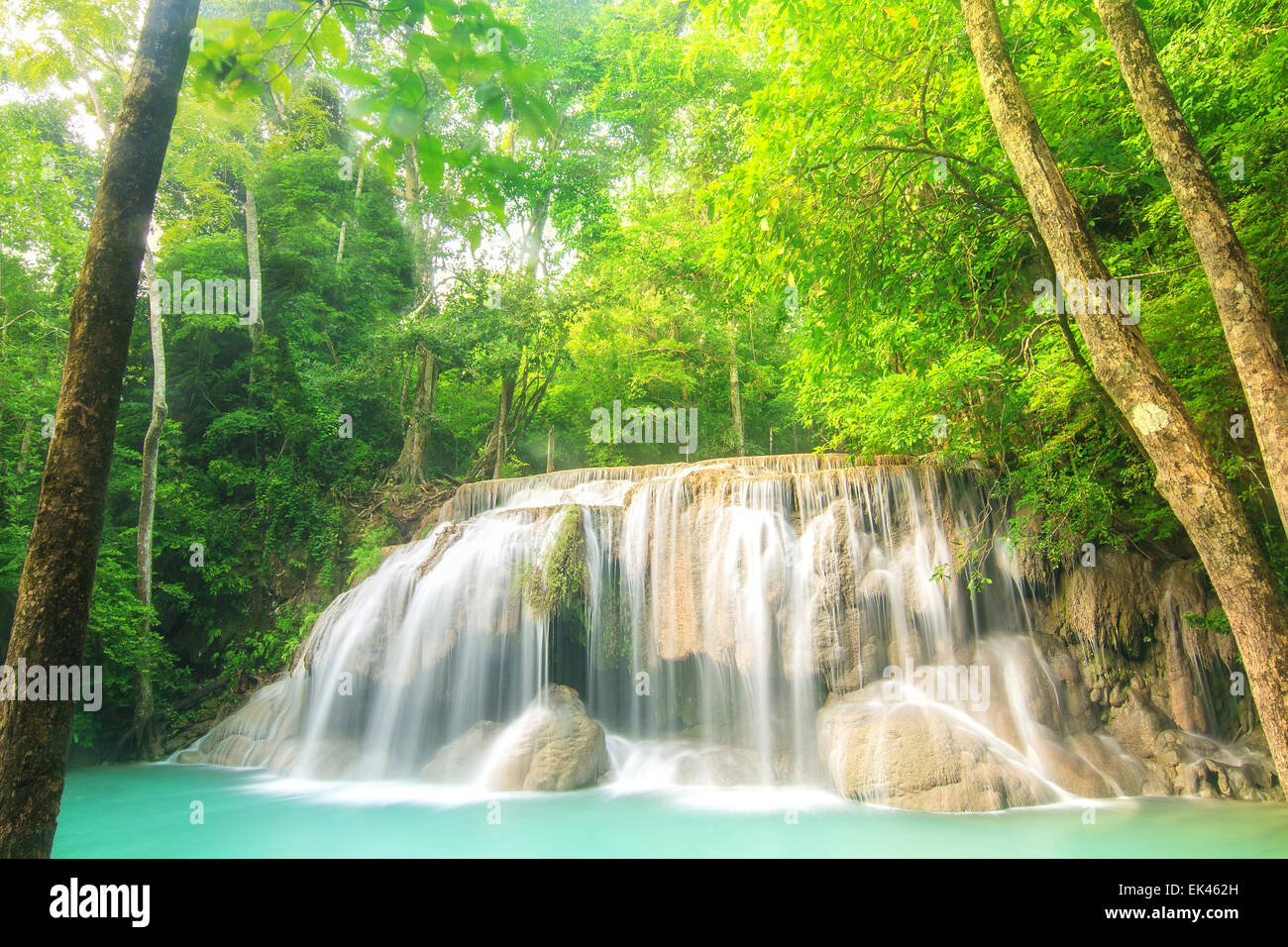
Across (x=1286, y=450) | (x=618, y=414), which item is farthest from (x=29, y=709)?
(x=618, y=414)

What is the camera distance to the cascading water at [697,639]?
8.85 meters

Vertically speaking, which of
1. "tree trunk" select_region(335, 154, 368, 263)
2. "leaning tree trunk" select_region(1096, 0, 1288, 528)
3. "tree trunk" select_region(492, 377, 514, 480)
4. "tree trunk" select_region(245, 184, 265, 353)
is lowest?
"leaning tree trunk" select_region(1096, 0, 1288, 528)

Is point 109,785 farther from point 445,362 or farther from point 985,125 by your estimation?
point 985,125

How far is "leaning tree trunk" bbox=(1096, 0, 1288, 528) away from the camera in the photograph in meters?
3.50

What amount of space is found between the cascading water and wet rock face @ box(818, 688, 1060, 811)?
0.30 ft

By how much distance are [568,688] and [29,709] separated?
813cm

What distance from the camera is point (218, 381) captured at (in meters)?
16.5

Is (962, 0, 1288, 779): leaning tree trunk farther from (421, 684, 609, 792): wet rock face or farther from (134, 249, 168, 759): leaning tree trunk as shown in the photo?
(134, 249, 168, 759): leaning tree trunk

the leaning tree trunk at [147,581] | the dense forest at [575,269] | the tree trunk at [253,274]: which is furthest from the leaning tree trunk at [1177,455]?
the tree trunk at [253,274]

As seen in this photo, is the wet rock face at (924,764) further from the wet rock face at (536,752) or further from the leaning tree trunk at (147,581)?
the leaning tree trunk at (147,581)

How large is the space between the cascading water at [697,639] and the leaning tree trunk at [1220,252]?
5072 millimetres

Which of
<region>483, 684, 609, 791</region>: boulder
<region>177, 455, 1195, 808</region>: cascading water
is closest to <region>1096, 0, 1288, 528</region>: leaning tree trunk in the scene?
<region>177, 455, 1195, 808</region>: cascading water

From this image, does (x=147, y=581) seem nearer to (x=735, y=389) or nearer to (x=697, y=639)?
(x=697, y=639)

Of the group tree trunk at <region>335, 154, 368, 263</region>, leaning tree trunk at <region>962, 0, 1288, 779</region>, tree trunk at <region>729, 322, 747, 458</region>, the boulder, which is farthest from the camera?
tree trunk at <region>729, 322, 747, 458</region>
